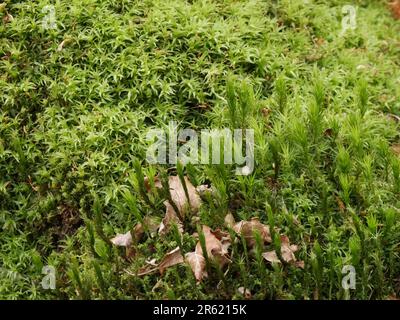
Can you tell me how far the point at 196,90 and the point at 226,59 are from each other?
13.5 inches

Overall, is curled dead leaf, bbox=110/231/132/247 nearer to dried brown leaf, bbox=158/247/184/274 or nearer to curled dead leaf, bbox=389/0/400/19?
dried brown leaf, bbox=158/247/184/274

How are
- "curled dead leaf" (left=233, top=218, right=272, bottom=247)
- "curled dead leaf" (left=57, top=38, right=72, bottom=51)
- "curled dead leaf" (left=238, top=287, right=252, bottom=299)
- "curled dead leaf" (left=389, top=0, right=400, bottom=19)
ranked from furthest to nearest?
"curled dead leaf" (left=389, top=0, right=400, bottom=19), "curled dead leaf" (left=57, top=38, right=72, bottom=51), "curled dead leaf" (left=233, top=218, right=272, bottom=247), "curled dead leaf" (left=238, top=287, right=252, bottom=299)

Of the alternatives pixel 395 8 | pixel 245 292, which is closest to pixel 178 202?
pixel 245 292

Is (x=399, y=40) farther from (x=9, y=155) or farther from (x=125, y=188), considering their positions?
(x=9, y=155)

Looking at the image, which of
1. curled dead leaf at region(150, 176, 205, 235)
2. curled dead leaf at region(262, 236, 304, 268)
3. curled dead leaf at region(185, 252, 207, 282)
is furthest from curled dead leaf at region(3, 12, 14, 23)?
curled dead leaf at region(262, 236, 304, 268)

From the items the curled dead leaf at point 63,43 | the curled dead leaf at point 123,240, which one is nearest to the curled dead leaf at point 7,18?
the curled dead leaf at point 63,43

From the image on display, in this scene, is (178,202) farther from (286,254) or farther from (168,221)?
(286,254)

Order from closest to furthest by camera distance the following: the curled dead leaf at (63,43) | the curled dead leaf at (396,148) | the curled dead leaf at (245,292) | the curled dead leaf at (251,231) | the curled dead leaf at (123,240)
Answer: the curled dead leaf at (245,292) → the curled dead leaf at (251,231) → the curled dead leaf at (123,240) → the curled dead leaf at (396,148) → the curled dead leaf at (63,43)

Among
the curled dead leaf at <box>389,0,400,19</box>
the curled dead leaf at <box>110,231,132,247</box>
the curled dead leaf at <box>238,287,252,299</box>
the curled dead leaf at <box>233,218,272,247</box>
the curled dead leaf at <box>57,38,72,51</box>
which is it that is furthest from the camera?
the curled dead leaf at <box>389,0,400,19</box>

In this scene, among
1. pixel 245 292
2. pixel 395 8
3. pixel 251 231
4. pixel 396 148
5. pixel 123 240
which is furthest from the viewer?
pixel 395 8

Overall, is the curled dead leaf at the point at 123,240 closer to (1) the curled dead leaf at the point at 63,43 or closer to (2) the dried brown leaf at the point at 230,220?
(2) the dried brown leaf at the point at 230,220
